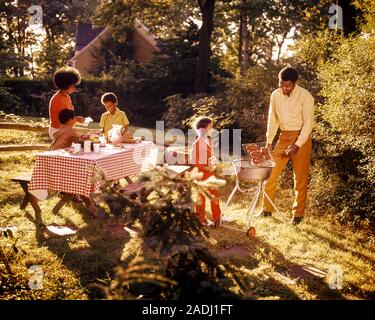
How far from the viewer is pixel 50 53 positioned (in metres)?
33.7

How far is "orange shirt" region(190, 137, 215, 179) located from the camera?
6566 mm

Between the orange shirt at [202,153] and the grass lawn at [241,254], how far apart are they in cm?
113

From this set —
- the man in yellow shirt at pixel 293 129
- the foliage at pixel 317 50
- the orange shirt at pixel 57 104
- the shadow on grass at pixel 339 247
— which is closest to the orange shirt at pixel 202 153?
the man in yellow shirt at pixel 293 129

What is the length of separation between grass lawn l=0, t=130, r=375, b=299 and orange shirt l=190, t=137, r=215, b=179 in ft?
3.70

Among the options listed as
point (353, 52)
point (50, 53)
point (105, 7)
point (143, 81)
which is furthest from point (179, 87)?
point (353, 52)

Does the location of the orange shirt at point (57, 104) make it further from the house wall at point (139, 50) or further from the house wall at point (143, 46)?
the house wall at point (143, 46)

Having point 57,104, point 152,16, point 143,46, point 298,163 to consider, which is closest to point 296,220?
point 298,163

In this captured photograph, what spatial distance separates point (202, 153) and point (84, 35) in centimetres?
4082

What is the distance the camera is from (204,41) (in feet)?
70.7

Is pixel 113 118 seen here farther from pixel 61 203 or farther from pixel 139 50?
pixel 139 50

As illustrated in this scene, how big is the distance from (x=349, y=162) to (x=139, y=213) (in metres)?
5.37

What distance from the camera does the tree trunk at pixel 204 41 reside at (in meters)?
21.1
